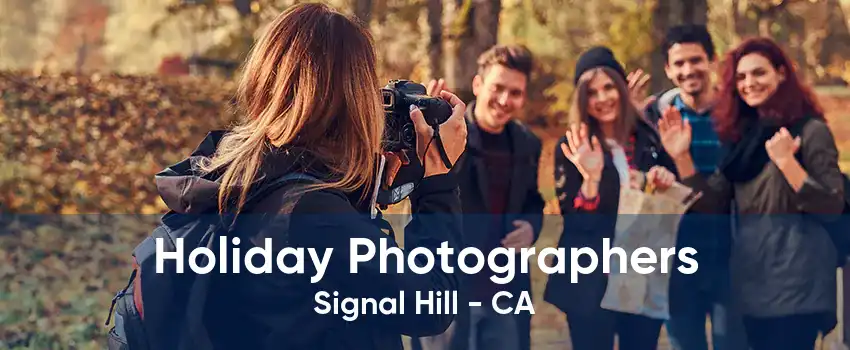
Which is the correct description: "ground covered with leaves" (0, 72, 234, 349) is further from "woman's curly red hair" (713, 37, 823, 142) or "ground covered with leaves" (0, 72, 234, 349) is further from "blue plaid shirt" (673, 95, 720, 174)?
"woman's curly red hair" (713, 37, 823, 142)

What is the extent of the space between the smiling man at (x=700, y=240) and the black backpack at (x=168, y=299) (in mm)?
2974

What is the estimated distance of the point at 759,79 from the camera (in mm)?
5191

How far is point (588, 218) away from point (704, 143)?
0.61 meters

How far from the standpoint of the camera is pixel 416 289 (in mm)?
2658

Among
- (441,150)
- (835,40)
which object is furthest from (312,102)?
(835,40)

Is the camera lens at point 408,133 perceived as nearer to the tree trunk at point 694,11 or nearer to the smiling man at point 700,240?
the smiling man at point 700,240

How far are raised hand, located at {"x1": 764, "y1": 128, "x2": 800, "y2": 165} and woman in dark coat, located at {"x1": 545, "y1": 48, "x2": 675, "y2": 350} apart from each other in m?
0.42

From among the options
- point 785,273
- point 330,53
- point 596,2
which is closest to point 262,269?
point 330,53

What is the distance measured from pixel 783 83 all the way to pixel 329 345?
3.10 metres

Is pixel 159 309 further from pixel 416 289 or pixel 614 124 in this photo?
pixel 614 124

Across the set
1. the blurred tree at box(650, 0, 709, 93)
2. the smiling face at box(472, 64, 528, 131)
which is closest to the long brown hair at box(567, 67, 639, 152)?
the smiling face at box(472, 64, 528, 131)

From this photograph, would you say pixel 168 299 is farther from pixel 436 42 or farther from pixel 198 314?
pixel 436 42
